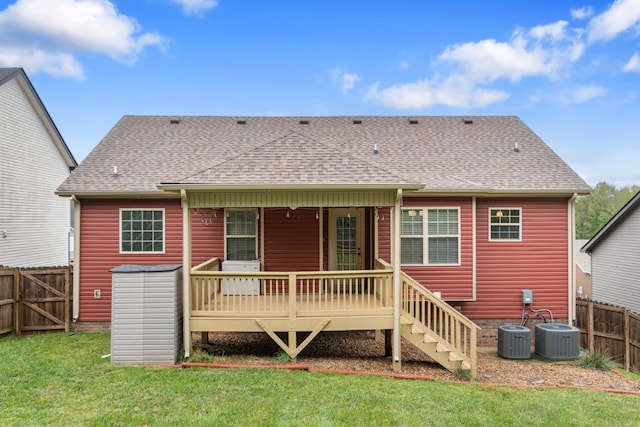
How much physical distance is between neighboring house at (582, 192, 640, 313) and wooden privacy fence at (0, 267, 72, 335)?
19.4 metres

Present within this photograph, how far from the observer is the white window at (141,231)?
31.6 feet

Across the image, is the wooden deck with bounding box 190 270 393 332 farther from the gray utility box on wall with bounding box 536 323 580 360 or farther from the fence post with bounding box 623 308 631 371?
the fence post with bounding box 623 308 631 371

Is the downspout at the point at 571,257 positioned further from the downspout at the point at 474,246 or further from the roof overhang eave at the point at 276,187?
the roof overhang eave at the point at 276,187

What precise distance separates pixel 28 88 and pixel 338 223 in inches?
471

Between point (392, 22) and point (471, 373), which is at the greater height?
point (392, 22)

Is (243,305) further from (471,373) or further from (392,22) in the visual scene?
(392,22)

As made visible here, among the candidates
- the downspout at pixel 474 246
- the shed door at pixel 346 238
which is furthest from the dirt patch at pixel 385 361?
the shed door at pixel 346 238

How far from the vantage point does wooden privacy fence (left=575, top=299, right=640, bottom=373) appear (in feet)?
31.1

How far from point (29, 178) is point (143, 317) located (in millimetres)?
9875

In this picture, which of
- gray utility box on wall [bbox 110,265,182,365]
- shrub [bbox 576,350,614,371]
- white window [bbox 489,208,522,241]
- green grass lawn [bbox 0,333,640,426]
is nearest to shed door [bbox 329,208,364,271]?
white window [bbox 489,208,522,241]


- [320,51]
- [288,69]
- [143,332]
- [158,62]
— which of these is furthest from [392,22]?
[143,332]

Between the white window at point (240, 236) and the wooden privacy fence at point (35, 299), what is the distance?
4.14m

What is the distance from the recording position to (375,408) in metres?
4.96

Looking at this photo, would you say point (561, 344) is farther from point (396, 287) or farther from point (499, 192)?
point (396, 287)
